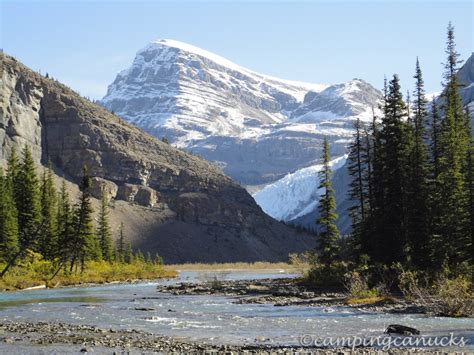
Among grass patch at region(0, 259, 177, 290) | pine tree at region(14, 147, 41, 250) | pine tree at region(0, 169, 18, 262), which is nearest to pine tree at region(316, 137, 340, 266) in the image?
grass patch at region(0, 259, 177, 290)

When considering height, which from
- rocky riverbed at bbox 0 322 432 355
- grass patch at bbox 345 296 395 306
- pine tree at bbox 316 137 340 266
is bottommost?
rocky riverbed at bbox 0 322 432 355

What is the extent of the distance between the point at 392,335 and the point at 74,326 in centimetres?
1565

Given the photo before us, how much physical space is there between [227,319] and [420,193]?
1042 inches

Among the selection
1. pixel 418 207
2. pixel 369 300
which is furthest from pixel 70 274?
pixel 369 300

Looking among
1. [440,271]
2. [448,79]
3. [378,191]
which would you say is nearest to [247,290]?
[378,191]

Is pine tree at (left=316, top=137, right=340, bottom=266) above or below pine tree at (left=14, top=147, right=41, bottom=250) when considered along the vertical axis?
below

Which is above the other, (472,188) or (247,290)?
(472,188)

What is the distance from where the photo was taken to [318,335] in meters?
27.9

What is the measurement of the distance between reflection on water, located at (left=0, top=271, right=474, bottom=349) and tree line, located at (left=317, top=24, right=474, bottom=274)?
1485cm

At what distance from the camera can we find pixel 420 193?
56.2 meters

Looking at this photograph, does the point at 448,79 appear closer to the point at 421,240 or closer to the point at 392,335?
the point at 421,240

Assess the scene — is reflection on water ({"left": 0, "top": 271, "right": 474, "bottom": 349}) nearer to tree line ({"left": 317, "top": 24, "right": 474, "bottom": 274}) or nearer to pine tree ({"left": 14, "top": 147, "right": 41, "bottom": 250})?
tree line ({"left": 317, "top": 24, "right": 474, "bottom": 274})

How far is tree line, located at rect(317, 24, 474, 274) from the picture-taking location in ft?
171

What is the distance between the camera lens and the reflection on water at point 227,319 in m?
28.7
